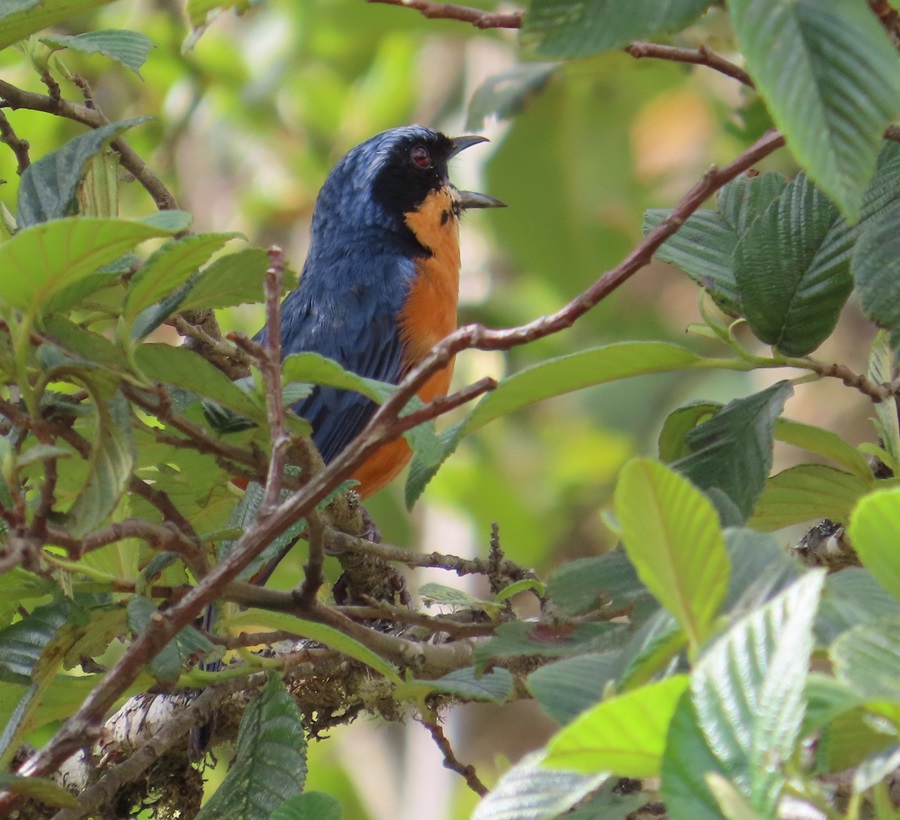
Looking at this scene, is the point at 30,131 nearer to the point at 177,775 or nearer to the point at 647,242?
the point at 177,775

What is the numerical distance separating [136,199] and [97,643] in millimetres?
4933

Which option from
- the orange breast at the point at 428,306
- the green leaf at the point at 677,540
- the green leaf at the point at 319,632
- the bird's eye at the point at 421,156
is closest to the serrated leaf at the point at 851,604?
the green leaf at the point at 677,540

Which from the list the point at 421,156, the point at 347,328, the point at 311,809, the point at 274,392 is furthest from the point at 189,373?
the point at 421,156

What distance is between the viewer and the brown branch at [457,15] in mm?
2035

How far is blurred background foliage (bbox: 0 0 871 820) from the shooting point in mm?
5844

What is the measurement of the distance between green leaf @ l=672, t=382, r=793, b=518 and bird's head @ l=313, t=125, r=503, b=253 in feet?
11.2

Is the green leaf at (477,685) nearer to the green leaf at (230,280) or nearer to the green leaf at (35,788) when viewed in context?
the green leaf at (35,788)

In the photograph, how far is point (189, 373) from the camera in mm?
1875

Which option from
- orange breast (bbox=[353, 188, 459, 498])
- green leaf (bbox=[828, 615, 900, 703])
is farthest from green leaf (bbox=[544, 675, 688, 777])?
orange breast (bbox=[353, 188, 459, 498])

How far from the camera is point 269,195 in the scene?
24.8 feet

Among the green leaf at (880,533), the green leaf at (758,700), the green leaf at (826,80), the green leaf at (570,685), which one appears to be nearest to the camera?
the green leaf at (758,700)

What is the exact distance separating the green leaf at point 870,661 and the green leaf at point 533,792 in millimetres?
264

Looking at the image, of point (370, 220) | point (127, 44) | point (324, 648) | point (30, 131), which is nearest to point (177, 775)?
point (324, 648)

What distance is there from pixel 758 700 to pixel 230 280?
3.72 ft
